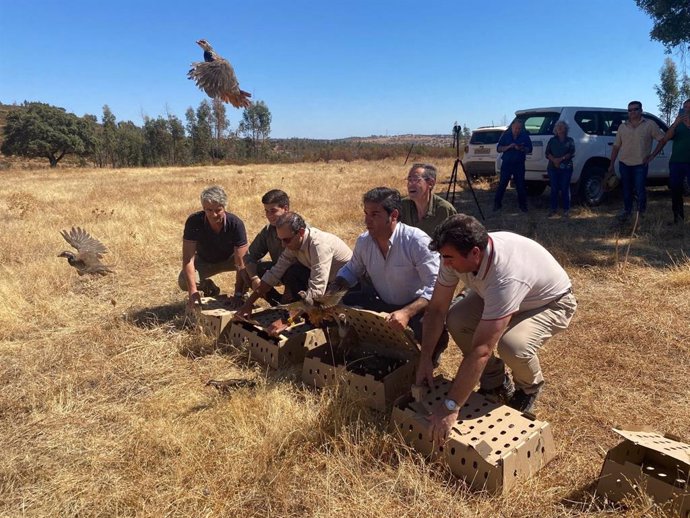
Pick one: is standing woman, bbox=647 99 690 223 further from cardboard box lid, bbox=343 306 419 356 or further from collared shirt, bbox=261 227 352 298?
cardboard box lid, bbox=343 306 419 356

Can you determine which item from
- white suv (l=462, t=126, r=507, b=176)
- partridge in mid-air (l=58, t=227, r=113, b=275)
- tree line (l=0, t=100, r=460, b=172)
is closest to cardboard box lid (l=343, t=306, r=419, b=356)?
partridge in mid-air (l=58, t=227, r=113, b=275)

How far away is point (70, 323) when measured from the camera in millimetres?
4625

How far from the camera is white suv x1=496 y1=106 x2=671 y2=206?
8.44 m

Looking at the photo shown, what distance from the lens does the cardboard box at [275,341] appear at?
355cm

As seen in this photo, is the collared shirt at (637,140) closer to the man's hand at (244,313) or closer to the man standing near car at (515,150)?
the man standing near car at (515,150)

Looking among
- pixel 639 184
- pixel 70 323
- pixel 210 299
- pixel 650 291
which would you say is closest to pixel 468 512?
pixel 210 299

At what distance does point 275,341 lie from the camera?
3.63 metres

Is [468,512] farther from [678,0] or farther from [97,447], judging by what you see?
[678,0]

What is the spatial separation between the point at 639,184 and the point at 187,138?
143 feet

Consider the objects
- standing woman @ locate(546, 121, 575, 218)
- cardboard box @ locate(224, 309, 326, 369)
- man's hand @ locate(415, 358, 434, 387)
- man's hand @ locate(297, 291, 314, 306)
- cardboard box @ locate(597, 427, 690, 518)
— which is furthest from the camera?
standing woman @ locate(546, 121, 575, 218)

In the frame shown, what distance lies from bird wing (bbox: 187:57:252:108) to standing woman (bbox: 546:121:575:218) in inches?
225

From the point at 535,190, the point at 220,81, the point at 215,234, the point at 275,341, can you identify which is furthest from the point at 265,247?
the point at 535,190

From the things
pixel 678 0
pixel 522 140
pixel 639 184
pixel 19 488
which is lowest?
pixel 19 488

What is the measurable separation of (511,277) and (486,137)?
1049 cm
